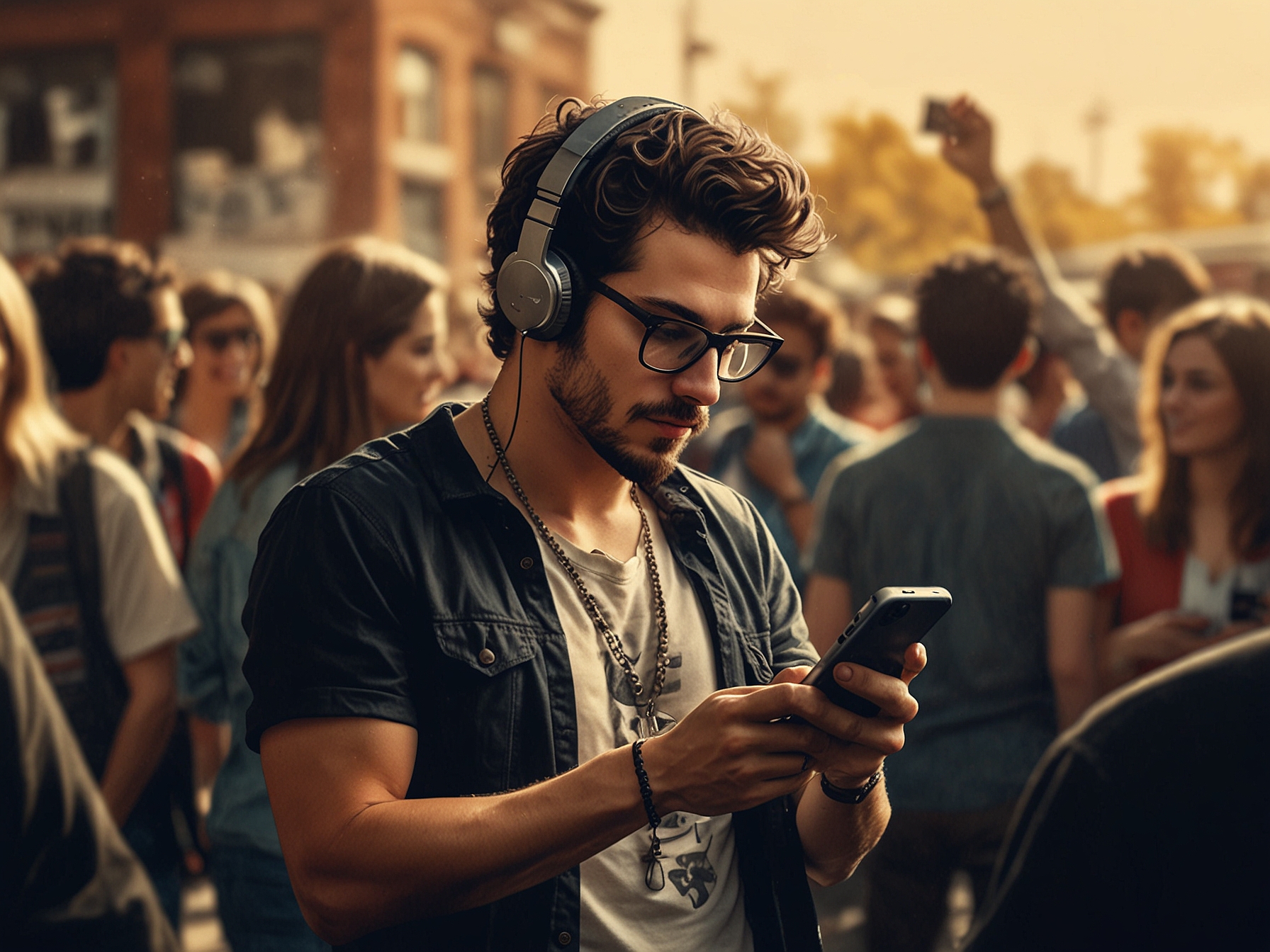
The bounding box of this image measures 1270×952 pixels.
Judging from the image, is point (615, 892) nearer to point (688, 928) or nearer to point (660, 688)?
point (688, 928)

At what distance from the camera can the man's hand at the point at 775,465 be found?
4.83 meters

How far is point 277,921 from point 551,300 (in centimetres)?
166

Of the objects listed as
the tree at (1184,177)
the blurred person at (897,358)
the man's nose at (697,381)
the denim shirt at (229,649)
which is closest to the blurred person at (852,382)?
the blurred person at (897,358)

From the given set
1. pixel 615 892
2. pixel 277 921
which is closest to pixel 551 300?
pixel 615 892

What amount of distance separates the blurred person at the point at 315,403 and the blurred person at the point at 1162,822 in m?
2.35

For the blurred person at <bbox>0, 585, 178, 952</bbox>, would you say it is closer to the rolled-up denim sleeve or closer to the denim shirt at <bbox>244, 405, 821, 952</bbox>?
the denim shirt at <bbox>244, 405, 821, 952</bbox>

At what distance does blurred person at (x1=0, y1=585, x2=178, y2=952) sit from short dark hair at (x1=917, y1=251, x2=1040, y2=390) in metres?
2.51

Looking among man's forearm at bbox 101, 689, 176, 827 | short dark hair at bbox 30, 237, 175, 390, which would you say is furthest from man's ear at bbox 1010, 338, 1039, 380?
short dark hair at bbox 30, 237, 175, 390

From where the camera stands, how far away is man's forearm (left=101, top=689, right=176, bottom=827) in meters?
3.17

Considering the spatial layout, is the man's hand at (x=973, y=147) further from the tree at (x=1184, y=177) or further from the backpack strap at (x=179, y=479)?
the tree at (x=1184, y=177)

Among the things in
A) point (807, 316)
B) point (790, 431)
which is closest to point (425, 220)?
point (807, 316)

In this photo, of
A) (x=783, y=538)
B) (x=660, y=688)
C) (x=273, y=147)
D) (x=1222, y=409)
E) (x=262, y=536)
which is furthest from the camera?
(x=273, y=147)

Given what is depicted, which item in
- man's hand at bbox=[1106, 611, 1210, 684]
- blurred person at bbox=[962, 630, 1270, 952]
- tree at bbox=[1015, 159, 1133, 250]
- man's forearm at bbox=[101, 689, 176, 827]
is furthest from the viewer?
tree at bbox=[1015, 159, 1133, 250]

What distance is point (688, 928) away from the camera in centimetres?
183
